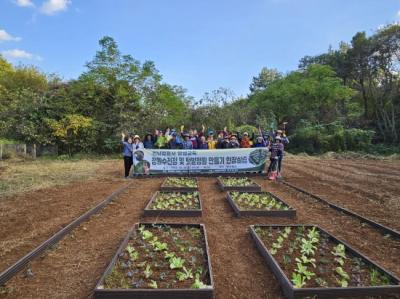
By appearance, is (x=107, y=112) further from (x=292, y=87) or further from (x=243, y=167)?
(x=292, y=87)

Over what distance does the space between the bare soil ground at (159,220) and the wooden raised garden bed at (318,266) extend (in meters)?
0.18

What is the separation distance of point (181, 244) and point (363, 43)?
1026 inches

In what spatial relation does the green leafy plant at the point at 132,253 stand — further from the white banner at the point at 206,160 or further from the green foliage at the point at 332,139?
the green foliage at the point at 332,139

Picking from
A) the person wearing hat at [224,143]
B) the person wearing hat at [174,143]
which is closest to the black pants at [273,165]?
the person wearing hat at [224,143]

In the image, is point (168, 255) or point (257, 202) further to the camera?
point (257, 202)

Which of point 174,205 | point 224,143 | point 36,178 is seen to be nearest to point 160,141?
point 224,143

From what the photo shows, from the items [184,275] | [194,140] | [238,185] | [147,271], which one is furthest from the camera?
[194,140]

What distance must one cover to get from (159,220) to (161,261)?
1.90m

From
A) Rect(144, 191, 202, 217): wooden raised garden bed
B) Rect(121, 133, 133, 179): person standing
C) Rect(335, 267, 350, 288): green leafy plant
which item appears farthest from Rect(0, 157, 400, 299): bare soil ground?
Rect(121, 133, 133, 179): person standing

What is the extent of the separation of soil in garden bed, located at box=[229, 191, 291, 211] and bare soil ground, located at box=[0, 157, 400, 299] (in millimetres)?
335

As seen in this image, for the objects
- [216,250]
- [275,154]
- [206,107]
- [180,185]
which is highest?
[206,107]

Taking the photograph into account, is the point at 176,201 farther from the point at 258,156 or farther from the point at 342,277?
the point at 258,156

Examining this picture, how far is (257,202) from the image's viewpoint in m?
7.04

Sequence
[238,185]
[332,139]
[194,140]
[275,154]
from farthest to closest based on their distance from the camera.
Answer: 1. [332,139]
2. [194,140]
3. [275,154]
4. [238,185]
